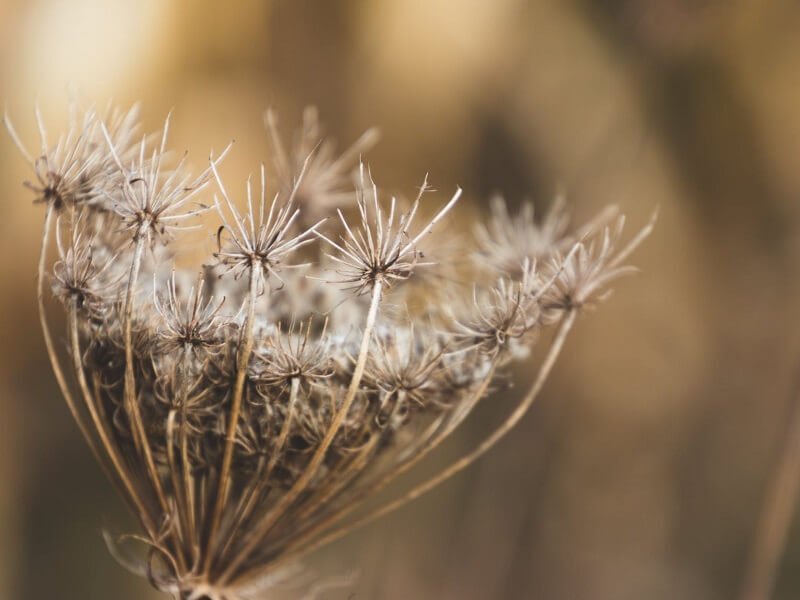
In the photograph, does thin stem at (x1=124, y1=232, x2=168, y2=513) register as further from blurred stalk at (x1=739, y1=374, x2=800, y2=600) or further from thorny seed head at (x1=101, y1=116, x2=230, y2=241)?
blurred stalk at (x1=739, y1=374, x2=800, y2=600)

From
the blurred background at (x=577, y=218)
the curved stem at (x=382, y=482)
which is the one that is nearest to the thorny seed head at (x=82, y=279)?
the curved stem at (x=382, y=482)

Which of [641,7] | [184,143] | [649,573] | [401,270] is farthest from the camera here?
[649,573]

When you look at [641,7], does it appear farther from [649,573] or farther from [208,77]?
[649,573]

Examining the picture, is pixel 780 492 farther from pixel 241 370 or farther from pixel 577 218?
pixel 577 218

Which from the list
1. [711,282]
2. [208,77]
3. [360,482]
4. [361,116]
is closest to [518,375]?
[711,282]

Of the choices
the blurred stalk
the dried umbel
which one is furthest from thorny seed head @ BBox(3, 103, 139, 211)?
the blurred stalk

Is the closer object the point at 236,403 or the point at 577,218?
the point at 236,403

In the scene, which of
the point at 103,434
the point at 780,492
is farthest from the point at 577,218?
the point at 103,434
